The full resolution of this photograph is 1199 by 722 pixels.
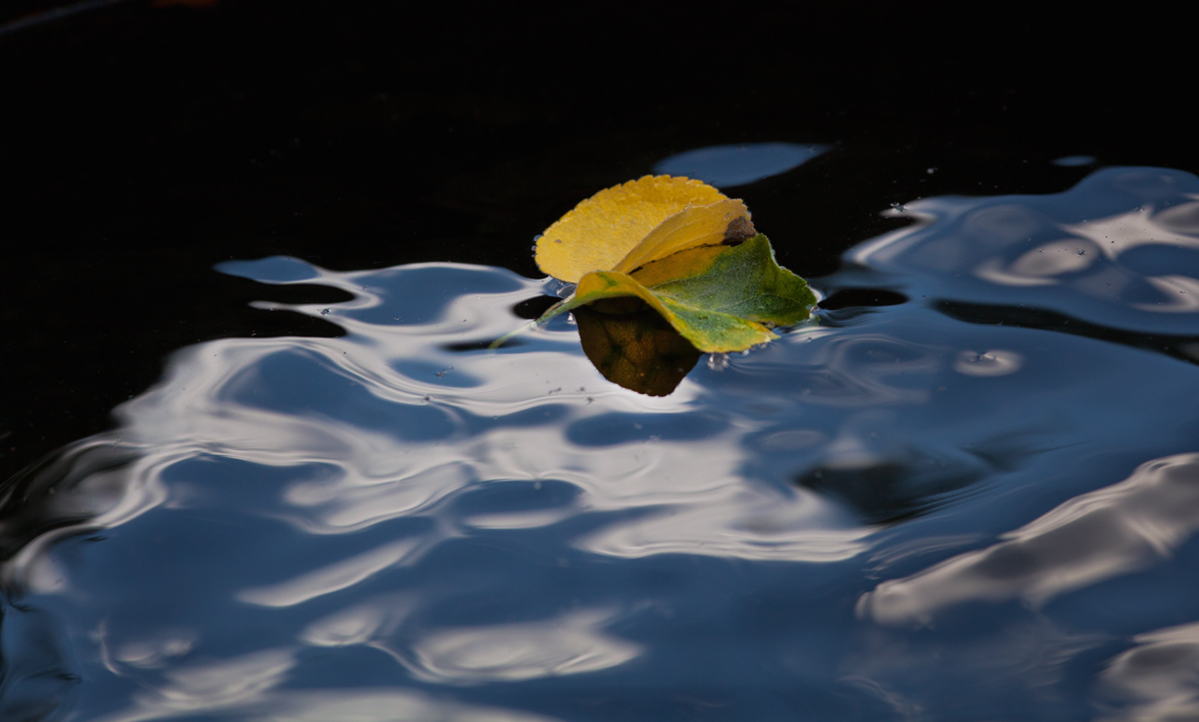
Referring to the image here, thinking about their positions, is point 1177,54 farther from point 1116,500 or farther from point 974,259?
point 1116,500

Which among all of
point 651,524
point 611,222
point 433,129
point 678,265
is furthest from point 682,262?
point 433,129

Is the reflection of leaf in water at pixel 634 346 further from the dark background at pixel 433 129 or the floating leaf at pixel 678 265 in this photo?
the dark background at pixel 433 129

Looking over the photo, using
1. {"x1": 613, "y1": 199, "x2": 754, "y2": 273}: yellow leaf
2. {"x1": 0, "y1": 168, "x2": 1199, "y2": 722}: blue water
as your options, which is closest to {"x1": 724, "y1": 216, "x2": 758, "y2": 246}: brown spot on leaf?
{"x1": 613, "y1": 199, "x2": 754, "y2": 273}: yellow leaf

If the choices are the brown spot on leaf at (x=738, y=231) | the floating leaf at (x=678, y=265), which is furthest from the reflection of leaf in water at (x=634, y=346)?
the brown spot on leaf at (x=738, y=231)

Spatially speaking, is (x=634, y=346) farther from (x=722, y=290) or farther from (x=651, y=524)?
(x=651, y=524)

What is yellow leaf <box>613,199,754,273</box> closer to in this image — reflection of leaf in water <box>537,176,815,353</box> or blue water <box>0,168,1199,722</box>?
reflection of leaf in water <box>537,176,815,353</box>

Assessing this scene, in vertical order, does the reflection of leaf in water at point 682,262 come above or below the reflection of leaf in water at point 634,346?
above
